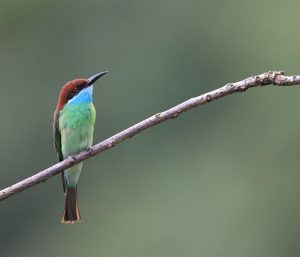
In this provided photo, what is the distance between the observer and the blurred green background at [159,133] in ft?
44.7

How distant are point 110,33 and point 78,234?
3.60 meters

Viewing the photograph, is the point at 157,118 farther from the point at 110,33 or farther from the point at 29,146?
the point at 110,33

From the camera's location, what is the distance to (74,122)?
513 centimetres

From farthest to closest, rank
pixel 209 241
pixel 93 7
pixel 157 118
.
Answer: pixel 93 7 < pixel 209 241 < pixel 157 118

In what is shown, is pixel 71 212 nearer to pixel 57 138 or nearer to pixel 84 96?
pixel 57 138

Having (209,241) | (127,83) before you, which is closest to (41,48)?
(127,83)

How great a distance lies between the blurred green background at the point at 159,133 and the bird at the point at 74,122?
740 cm

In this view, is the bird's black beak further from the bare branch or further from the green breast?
the bare branch

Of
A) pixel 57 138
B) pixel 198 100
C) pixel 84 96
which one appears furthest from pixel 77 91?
pixel 198 100

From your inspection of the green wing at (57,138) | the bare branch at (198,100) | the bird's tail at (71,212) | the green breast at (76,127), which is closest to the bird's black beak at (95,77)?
the green breast at (76,127)

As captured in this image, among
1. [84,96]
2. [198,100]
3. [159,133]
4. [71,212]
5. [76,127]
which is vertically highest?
[159,133]

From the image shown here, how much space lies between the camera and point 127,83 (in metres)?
15.8

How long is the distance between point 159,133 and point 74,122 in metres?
10.8

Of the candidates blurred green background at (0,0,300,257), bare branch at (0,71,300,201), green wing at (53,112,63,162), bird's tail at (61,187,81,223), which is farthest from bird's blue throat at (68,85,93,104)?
blurred green background at (0,0,300,257)
